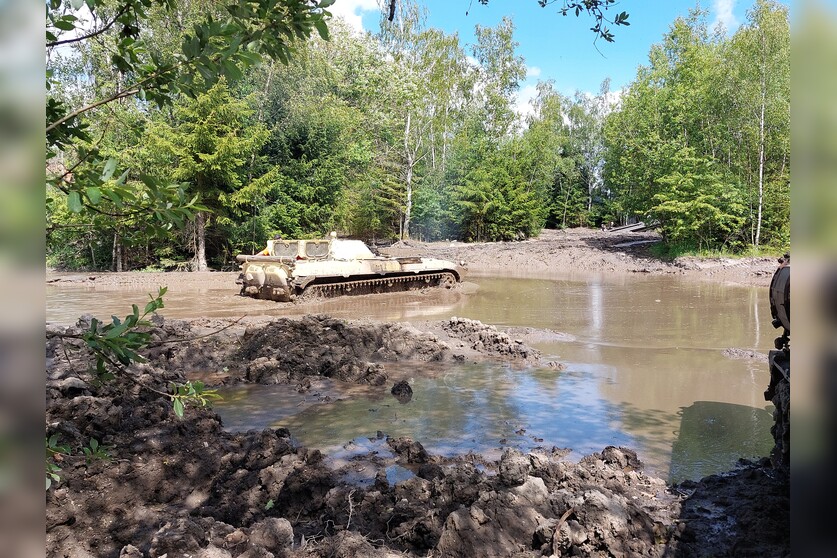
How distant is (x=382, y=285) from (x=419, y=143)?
20.3 meters

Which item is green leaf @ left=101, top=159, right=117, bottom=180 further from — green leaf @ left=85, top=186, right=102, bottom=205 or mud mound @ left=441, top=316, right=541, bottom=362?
mud mound @ left=441, top=316, right=541, bottom=362

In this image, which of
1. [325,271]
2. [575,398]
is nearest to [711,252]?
[325,271]

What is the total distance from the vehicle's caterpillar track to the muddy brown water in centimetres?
141

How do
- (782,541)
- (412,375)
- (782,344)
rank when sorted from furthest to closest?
(412,375) → (782,344) → (782,541)

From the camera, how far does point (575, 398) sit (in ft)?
24.5

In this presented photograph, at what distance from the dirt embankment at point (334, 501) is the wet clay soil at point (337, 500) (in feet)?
0.04

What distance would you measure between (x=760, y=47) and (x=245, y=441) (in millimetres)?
25905

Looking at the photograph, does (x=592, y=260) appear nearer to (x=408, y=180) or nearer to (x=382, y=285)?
(x=408, y=180)

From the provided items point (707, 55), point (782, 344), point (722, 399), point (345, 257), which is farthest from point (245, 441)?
point (707, 55)

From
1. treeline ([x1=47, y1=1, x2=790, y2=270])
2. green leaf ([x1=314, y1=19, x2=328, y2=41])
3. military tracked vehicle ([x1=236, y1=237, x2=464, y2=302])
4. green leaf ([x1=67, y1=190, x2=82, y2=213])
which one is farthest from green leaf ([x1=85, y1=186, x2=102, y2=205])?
treeline ([x1=47, y1=1, x2=790, y2=270])

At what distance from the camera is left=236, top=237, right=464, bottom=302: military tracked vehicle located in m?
15.0

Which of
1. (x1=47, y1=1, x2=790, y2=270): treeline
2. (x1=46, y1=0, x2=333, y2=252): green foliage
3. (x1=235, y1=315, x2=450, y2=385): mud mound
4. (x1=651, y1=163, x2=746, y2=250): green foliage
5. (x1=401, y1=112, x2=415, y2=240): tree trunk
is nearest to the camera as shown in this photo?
(x1=46, y1=0, x2=333, y2=252): green foliage

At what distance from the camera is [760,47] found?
23.5 meters
